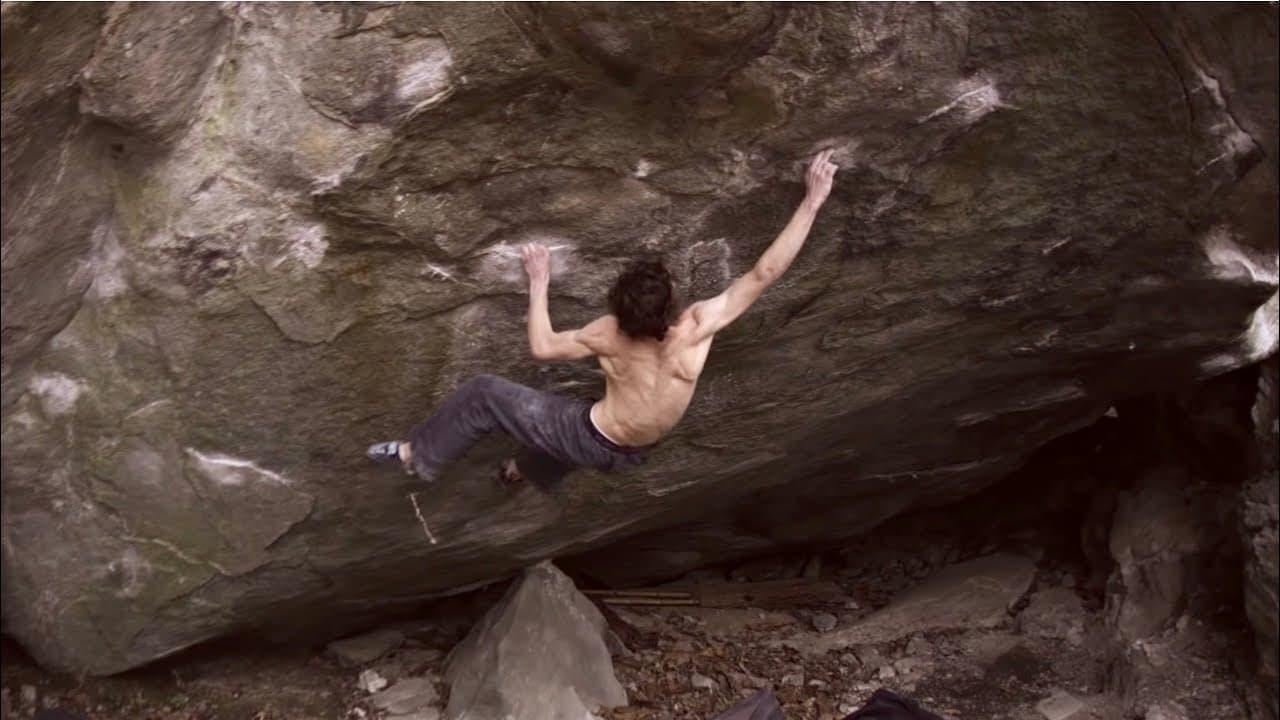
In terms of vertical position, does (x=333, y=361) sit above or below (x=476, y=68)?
below

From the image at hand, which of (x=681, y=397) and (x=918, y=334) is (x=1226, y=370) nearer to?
(x=918, y=334)

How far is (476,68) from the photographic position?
3.70 metres

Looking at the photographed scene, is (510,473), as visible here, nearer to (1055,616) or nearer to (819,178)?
(819,178)

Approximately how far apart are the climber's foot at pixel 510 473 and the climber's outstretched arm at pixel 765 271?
1.00 metres

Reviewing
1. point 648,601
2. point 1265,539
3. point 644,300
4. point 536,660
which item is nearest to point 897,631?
point 648,601

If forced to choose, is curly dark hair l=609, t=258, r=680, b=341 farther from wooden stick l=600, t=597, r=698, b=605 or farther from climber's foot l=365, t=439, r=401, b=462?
wooden stick l=600, t=597, r=698, b=605

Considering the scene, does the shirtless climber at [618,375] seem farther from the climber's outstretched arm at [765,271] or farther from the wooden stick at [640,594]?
the wooden stick at [640,594]

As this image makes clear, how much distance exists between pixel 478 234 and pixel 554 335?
0.41 metres

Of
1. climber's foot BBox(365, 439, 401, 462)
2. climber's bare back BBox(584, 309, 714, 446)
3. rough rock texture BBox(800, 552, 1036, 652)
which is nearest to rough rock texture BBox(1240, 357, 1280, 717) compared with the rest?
rough rock texture BBox(800, 552, 1036, 652)

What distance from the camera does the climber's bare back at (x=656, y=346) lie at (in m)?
3.85

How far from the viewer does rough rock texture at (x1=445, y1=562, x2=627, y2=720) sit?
4.91 m

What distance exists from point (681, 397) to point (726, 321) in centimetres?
27

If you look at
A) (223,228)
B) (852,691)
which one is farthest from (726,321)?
(852,691)

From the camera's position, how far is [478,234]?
158 inches
